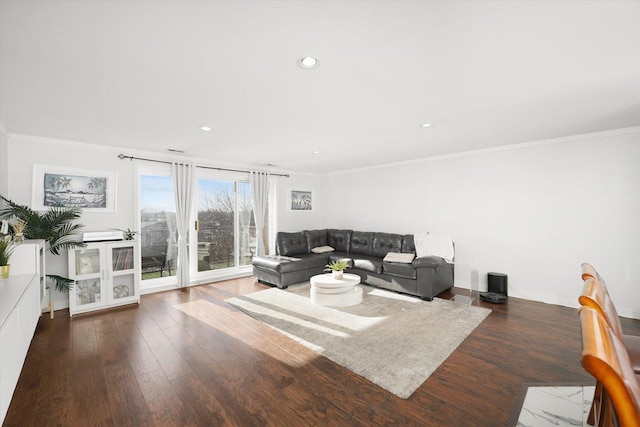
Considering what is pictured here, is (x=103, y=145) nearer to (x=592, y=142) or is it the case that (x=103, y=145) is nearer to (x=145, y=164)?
(x=145, y=164)

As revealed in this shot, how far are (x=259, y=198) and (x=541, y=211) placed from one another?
16.5 ft

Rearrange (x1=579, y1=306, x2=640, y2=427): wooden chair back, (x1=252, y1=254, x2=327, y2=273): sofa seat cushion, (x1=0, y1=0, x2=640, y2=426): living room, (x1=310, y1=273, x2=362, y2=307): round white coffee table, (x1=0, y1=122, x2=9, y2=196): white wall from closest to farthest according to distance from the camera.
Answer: (x1=579, y1=306, x2=640, y2=427): wooden chair back
(x1=0, y1=0, x2=640, y2=426): living room
(x1=0, y1=122, x2=9, y2=196): white wall
(x1=310, y1=273, x2=362, y2=307): round white coffee table
(x1=252, y1=254, x2=327, y2=273): sofa seat cushion

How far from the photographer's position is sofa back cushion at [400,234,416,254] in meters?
5.09

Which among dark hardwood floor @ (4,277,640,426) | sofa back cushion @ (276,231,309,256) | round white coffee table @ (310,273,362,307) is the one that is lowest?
dark hardwood floor @ (4,277,640,426)

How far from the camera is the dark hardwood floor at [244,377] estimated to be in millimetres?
1881

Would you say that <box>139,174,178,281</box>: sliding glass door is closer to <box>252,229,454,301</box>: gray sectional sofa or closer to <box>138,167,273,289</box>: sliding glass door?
<box>138,167,273,289</box>: sliding glass door

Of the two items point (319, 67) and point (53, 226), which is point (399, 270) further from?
point (53, 226)

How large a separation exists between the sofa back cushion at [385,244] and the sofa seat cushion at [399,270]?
708 mm

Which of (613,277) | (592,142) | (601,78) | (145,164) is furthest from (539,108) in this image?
(145,164)

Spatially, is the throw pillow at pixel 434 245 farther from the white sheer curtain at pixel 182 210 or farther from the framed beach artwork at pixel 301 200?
the white sheer curtain at pixel 182 210

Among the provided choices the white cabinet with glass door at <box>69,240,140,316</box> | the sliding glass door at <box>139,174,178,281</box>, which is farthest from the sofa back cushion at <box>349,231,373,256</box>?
the white cabinet with glass door at <box>69,240,140,316</box>

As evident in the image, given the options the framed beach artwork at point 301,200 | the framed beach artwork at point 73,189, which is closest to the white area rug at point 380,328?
the framed beach artwork at point 73,189

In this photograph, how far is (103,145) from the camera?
4.21m

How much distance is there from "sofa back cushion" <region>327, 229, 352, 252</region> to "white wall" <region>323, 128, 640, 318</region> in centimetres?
125
